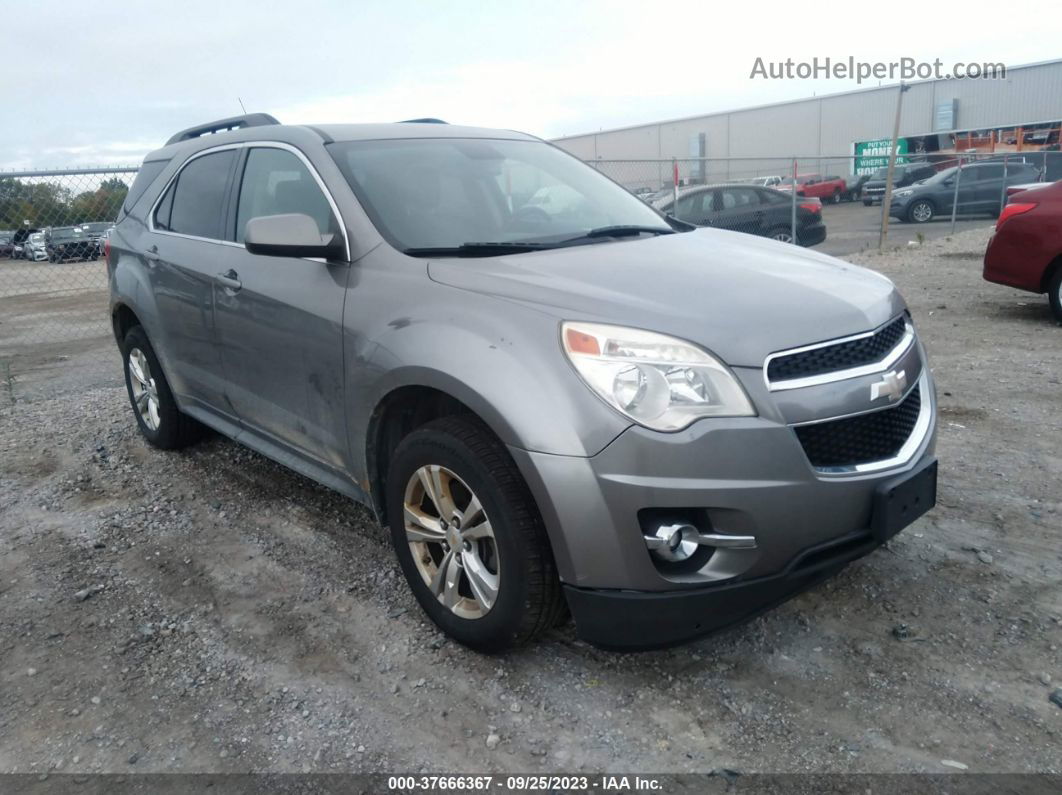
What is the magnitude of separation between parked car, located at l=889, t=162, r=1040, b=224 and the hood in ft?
66.2

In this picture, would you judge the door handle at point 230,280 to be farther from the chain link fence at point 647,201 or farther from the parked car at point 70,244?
the parked car at point 70,244

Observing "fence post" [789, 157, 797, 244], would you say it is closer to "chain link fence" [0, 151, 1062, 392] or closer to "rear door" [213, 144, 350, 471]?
"chain link fence" [0, 151, 1062, 392]

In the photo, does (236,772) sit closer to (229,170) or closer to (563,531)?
(563,531)

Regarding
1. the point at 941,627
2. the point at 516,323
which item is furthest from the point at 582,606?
the point at 941,627

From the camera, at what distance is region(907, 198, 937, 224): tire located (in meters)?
22.4

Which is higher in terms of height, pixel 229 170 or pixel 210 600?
pixel 229 170

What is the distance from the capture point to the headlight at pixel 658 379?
2359 millimetres

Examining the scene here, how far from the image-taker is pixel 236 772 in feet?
7.93

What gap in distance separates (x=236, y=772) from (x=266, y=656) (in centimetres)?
60

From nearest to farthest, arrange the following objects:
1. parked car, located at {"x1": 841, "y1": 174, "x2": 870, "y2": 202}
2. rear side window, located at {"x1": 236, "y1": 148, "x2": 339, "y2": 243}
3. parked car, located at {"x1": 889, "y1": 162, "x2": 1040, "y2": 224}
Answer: rear side window, located at {"x1": 236, "y1": 148, "x2": 339, "y2": 243} < parked car, located at {"x1": 889, "y1": 162, "x2": 1040, "y2": 224} < parked car, located at {"x1": 841, "y1": 174, "x2": 870, "y2": 202}

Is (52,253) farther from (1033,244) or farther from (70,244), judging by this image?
(1033,244)

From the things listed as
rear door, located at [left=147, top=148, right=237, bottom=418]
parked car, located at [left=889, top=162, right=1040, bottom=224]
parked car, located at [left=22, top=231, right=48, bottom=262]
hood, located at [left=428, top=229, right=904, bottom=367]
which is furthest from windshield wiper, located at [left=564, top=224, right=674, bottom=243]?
parked car, located at [left=889, top=162, right=1040, bottom=224]

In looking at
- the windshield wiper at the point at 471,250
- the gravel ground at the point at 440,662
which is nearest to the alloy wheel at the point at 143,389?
the gravel ground at the point at 440,662

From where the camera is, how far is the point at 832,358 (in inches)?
100
